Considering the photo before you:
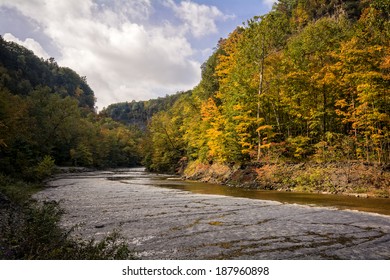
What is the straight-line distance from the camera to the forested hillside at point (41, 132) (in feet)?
77.2

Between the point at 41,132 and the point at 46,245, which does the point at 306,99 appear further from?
the point at 41,132

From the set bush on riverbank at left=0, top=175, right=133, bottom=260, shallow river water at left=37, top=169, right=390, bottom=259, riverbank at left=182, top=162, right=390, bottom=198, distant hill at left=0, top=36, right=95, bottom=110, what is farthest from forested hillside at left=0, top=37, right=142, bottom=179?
riverbank at left=182, top=162, right=390, bottom=198

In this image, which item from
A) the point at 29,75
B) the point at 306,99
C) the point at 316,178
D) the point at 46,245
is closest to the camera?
the point at 46,245

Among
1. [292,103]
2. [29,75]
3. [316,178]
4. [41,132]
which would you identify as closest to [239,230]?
[316,178]

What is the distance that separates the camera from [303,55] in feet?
92.3

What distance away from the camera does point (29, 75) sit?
101 m

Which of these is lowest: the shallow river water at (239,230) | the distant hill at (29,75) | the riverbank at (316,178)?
the shallow river water at (239,230)

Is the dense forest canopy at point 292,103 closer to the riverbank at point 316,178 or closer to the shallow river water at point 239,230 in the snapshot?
the riverbank at point 316,178

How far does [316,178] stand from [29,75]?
4289 inches

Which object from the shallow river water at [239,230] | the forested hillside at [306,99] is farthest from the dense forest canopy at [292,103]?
the shallow river water at [239,230]

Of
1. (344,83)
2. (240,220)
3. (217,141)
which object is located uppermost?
(344,83)

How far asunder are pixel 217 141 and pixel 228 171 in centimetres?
325

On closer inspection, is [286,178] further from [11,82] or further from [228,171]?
[11,82]

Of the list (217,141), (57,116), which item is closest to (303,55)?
(217,141)
